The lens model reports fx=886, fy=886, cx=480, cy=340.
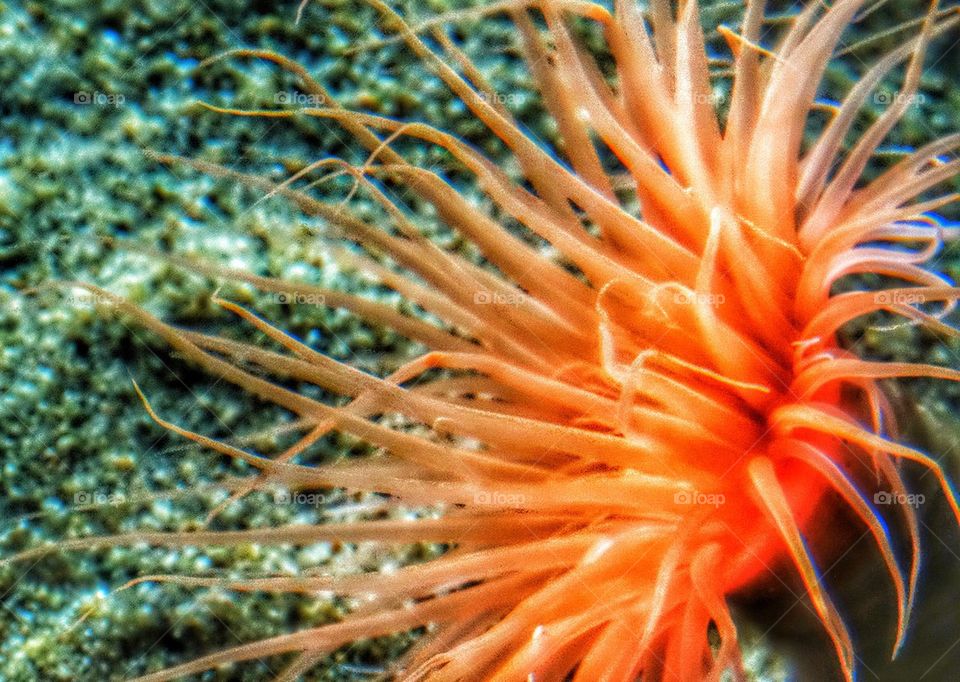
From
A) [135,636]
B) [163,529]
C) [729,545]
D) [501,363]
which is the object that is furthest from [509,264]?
[135,636]

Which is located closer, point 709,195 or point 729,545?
point 729,545

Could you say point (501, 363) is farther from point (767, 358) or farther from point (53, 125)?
point (53, 125)

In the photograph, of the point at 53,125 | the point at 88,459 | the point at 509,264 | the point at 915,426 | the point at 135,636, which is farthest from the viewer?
the point at 53,125

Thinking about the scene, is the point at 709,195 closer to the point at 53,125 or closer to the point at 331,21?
the point at 331,21

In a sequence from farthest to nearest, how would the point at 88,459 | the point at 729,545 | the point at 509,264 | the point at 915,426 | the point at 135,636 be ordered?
the point at 88,459 → the point at 135,636 → the point at 509,264 → the point at 915,426 → the point at 729,545

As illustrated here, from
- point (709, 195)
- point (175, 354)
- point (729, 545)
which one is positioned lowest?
point (175, 354)

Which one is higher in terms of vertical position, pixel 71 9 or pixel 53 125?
pixel 71 9
